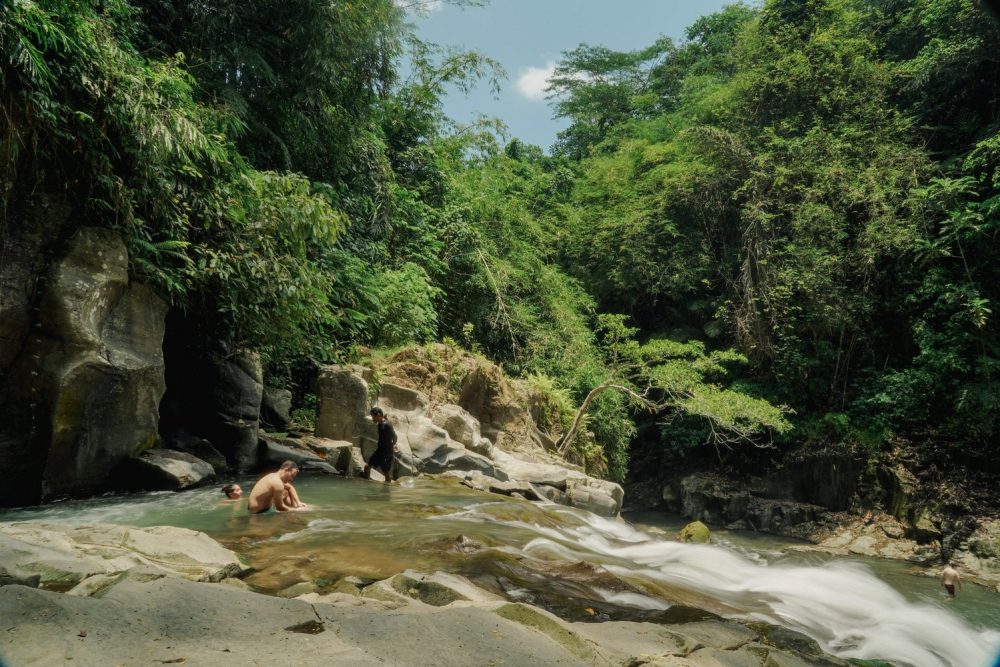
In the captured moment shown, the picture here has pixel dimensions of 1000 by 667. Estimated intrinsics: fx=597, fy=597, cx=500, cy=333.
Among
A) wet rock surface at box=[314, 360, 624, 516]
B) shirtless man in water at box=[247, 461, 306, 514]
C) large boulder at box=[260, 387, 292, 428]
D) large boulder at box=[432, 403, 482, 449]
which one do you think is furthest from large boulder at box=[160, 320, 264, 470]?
large boulder at box=[432, 403, 482, 449]

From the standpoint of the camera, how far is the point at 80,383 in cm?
620

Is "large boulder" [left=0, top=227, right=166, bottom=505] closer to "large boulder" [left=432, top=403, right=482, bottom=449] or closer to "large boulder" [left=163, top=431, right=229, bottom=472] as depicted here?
"large boulder" [left=163, top=431, right=229, bottom=472]

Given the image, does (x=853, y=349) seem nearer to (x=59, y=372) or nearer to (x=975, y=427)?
(x=975, y=427)

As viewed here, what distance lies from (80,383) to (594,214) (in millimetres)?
19866

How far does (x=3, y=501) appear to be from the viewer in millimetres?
5980

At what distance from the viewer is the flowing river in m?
4.34

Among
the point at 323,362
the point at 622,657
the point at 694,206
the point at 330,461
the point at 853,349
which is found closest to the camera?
the point at 622,657

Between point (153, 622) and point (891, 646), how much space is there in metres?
5.88

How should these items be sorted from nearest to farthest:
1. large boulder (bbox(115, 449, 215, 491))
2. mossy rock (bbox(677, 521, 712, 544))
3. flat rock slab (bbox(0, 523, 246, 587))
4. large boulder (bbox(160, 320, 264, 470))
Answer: flat rock slab (bbox(0, 523, 246, 587)) < large boulder (bbox(115, 449, 215, 491)) < large boulder (bbox(160, 320, 264, 470)) < mossy rock (bbox(677, 521, 712, 544))

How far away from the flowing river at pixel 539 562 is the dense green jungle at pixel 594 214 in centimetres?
295

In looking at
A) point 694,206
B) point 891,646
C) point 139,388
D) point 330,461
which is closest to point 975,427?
point 694,206

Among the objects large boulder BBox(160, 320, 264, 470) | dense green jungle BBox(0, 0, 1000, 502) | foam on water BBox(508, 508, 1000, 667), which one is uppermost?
dense green jungle BBox(0, 0, 1000, 502)

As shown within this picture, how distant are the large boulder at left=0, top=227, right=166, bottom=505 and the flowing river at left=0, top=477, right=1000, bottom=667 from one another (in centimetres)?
41

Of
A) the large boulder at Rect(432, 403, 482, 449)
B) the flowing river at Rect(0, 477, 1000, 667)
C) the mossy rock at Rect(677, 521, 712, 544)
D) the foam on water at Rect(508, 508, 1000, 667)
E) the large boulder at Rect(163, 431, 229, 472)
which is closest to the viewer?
the flowing river at Rect(0, 477, 1000, 667)
